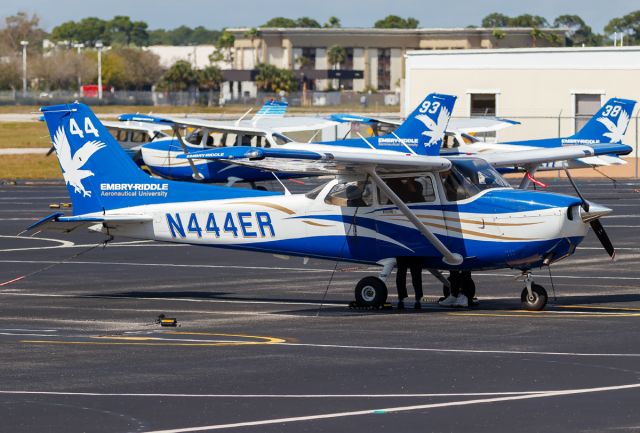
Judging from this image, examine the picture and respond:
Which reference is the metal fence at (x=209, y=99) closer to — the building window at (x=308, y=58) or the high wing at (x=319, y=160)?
the building window at (x=308, y=58)

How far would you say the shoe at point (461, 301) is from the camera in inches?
695

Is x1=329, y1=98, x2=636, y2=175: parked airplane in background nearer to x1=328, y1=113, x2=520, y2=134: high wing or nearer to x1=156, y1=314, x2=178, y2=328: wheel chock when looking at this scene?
x1=328, y1=113, x2=520, y2=134: high wing

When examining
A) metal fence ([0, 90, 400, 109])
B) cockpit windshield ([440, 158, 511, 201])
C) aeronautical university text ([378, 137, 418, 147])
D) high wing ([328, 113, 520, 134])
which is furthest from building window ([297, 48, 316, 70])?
cockpit windshield ([440, 158, 511, 201])

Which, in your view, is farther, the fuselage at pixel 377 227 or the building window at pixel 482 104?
the building window at pixel 482 104

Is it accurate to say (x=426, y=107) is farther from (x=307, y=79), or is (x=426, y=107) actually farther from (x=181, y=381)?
(x=307, y=79)

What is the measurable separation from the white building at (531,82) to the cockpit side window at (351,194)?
40134 millimetres

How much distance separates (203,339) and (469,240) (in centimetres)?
402

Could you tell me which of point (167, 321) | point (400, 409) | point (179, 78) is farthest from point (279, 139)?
point (179, 78)

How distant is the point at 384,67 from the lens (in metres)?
160

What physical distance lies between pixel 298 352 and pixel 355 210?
158 inches

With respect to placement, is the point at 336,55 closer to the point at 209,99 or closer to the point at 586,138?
the point at 209,99

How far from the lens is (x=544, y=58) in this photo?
6022 centimetres

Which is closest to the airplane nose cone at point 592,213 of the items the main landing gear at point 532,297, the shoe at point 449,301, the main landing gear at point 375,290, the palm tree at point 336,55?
the main landing gear at point 532,297

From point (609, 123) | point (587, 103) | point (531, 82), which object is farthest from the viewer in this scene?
point (531, 82)
